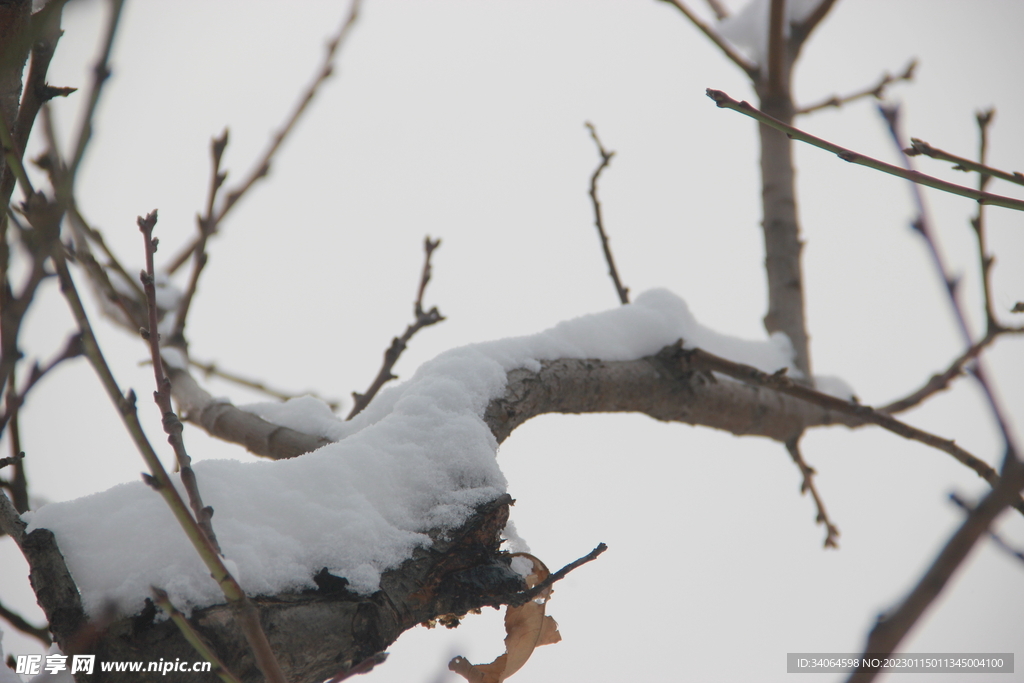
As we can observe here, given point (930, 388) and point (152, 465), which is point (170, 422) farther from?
point (930, 388)

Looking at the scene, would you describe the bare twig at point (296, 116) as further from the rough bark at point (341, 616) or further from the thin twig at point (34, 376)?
the rough bark at point (341, 616)

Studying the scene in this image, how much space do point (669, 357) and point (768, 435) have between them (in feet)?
1.78

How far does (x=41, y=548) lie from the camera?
60 centimetres

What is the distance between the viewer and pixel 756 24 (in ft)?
6.77

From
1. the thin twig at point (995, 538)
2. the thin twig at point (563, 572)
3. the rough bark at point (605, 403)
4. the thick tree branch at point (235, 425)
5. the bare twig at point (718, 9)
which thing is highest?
the bare twig at point (718, 9)

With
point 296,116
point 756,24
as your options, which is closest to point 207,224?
point 296,116

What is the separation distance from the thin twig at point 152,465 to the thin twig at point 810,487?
5.37 ft

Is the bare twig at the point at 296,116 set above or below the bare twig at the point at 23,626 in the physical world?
above

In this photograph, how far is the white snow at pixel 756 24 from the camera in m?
2.02

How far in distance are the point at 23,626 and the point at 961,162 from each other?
1.59 meters

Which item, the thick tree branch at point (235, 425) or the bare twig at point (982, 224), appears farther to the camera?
the thick tree branch at point (235, 425)

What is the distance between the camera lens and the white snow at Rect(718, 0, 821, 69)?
2.02m

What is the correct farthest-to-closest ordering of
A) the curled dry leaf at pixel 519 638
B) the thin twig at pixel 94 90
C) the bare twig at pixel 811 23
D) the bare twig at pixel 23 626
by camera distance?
the bare twig at pixel 811 23 < the bare twig at pixel 23 626 < the curled dry leaf at pixel 519 638 < the thin twig at pixel 94 90

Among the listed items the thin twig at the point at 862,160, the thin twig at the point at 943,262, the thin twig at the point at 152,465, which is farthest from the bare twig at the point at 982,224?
the thin twig at the point at 152,465
